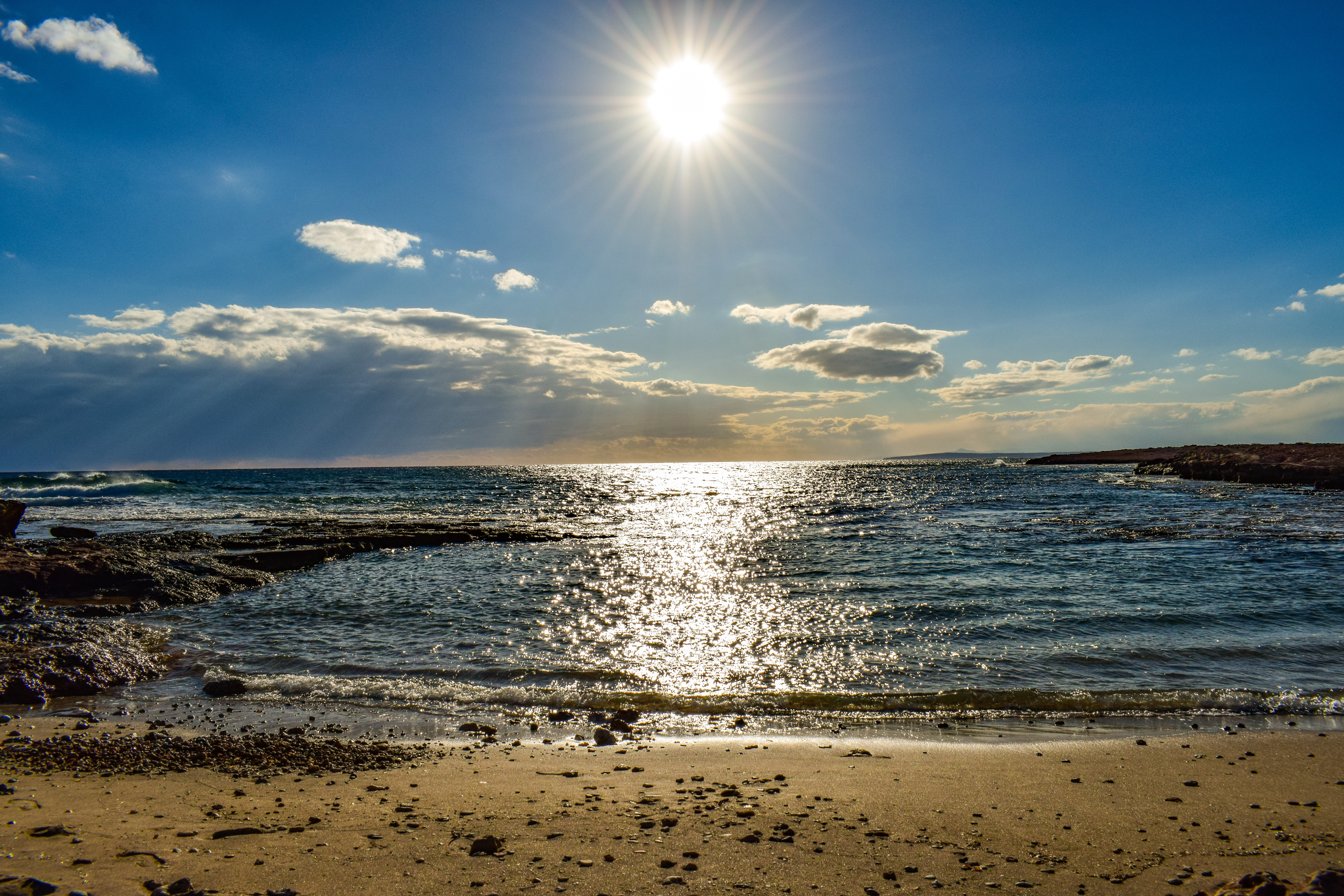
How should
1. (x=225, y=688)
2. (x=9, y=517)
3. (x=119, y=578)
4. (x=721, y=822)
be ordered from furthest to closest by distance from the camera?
(x=9, y=517), (x=119, y=578), (x=225, y=688), (x=721, y=822)

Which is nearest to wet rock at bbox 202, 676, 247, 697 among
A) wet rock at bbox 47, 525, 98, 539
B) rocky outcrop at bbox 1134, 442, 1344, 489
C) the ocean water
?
the ocean water

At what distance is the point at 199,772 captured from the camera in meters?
7.67

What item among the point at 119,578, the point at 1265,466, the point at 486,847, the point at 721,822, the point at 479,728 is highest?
the point at 1265,466

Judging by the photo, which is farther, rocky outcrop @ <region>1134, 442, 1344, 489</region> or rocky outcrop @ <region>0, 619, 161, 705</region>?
rocky outcrop @ <region>1134, 442, 1344, 489</region>

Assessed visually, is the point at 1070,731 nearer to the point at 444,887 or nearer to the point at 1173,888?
the point at 1173,888

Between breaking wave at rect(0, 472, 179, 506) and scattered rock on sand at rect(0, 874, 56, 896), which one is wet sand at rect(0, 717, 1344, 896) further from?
breaking wave at rect(0, 472, 179, 506)

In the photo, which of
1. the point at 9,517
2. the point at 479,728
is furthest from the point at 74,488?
the point at 479,728

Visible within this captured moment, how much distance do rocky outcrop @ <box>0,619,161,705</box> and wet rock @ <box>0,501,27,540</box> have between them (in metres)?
20.3

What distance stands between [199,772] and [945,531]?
36097 millimetres

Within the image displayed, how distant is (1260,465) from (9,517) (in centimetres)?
10510

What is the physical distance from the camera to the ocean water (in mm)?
11242

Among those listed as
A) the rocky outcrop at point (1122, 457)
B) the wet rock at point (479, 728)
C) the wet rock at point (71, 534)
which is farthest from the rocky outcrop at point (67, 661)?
the rocky outcrop at point (1122, 457)

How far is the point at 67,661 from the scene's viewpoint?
11.8 metres

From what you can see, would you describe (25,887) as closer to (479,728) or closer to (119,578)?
(479,728)
